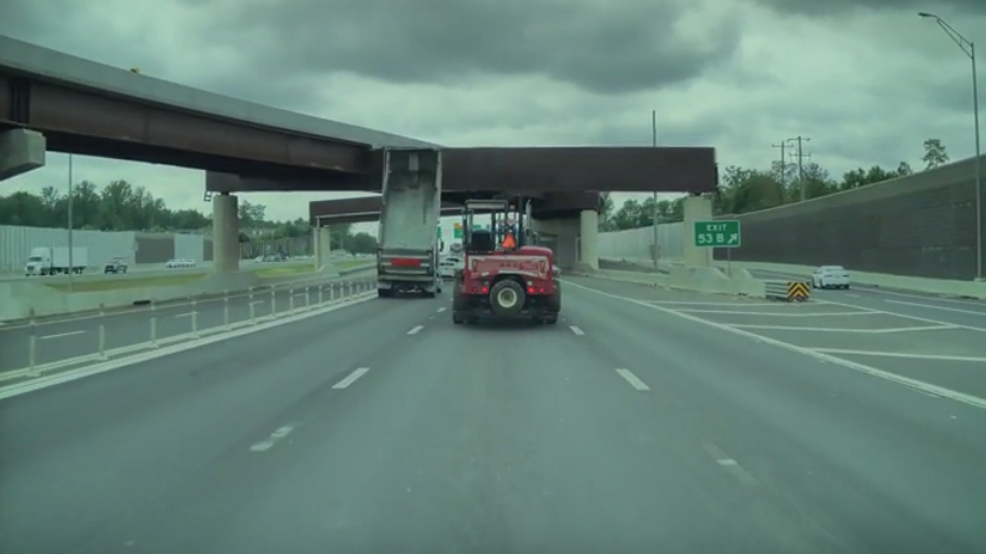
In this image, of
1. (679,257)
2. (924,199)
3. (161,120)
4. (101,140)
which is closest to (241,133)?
(161,120)

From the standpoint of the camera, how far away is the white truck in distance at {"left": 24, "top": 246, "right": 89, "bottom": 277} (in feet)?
206

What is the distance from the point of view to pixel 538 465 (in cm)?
879

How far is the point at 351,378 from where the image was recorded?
50.7ft

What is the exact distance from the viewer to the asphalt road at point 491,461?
6.62 metres

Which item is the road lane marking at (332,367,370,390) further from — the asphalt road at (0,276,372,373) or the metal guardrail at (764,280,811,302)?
the metal guardrail at (764,280,811,302)

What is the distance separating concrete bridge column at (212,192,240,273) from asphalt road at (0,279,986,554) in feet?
131

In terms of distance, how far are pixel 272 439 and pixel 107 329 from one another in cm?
1842

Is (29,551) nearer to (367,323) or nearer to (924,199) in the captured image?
(367,323)

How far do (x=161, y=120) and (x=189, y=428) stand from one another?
2697 cm

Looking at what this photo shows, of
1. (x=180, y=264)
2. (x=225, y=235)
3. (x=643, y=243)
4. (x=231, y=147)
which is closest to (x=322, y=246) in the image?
(x=180, y=264)

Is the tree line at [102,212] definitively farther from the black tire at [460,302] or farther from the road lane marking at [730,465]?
the road lane marking at [730,465]

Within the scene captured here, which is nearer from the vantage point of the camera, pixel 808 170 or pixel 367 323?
pixel 367 323

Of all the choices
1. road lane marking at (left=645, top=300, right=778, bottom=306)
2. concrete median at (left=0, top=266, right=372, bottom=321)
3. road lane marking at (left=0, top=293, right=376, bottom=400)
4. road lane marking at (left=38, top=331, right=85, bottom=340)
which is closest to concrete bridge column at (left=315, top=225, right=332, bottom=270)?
concrete median at (left=0, top=266, right=372, bottom=321)

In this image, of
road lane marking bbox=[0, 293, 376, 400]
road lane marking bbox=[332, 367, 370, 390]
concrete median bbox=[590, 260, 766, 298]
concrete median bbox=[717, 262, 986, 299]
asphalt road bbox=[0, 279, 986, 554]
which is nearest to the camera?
asphalt road bbox=[0, 279, 986, 554]
